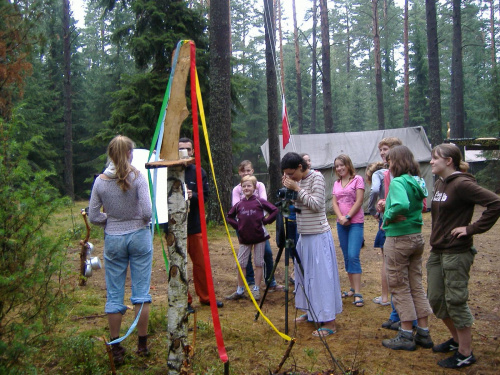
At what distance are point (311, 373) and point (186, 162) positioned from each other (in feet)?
6.03

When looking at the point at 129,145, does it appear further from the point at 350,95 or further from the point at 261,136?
the point at 350,95

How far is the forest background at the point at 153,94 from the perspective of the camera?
2.84 m

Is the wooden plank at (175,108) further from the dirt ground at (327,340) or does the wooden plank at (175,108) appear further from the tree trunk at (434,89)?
the tree trunk at (434,89)

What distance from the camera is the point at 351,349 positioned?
380cm

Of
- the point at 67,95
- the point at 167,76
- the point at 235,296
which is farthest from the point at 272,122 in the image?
the point at 67,95

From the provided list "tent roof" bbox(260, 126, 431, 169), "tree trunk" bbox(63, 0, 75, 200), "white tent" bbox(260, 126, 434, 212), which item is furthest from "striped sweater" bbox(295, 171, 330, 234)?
"tree trunk" bbox(63, 0, 75, 200)

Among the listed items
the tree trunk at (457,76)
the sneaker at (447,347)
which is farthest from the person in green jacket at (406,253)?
the tree trunk at (457,76)

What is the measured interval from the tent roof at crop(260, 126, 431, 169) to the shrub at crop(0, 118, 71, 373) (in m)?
13.3

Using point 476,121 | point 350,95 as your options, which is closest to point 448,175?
point 476,121

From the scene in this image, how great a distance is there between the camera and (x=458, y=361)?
3369mm

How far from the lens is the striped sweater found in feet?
13.9

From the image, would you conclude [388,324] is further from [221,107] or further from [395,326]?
[221,107]

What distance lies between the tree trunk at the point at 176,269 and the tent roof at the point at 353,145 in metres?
13.2

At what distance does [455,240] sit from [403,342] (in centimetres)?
108
